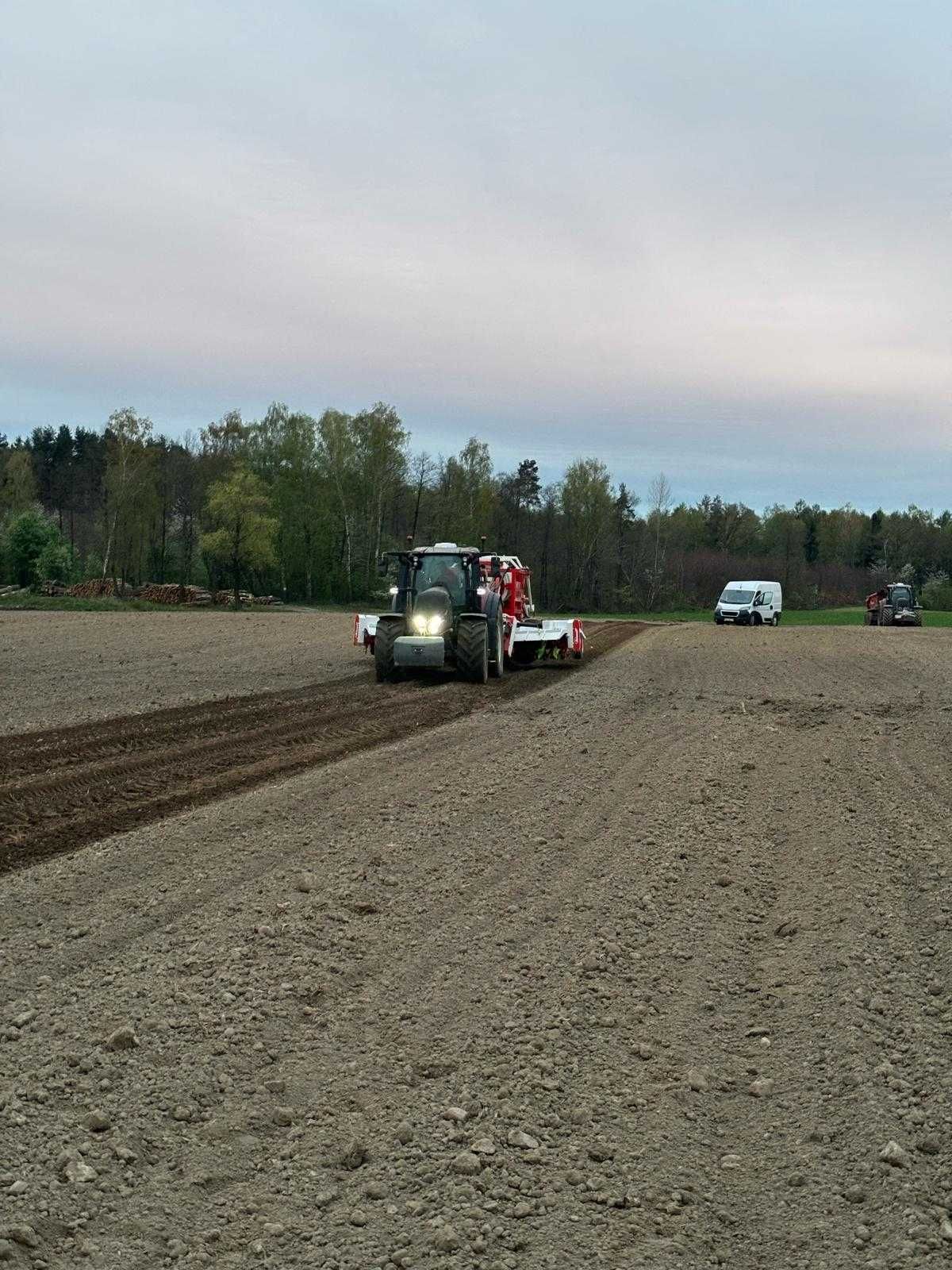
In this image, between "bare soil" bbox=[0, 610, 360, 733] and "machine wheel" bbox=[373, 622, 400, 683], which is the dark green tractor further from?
"bare soil" bbox=[0, 610, 360, 733]

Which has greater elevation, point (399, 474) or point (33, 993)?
point (399, 474)

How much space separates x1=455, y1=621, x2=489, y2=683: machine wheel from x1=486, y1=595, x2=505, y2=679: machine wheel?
3.19ft

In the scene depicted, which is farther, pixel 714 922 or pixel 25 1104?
pixel 714 922

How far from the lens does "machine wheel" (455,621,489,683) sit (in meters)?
18.7

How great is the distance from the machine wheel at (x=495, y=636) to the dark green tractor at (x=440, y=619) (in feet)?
0.04

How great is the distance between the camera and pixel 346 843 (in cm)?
788

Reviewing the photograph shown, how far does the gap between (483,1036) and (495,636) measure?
598 inches

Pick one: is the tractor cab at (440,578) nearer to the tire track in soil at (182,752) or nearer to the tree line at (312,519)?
the tire track in soil at (182,752)

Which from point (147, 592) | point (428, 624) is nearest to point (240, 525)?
point (147, 592)

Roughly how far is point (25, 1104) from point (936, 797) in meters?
7.87

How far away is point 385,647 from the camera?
1880 centimetres

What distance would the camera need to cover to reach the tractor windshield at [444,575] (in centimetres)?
1938

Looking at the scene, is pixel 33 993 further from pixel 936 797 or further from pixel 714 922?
pixel 936 797

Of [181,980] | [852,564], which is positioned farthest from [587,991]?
[852,564]
